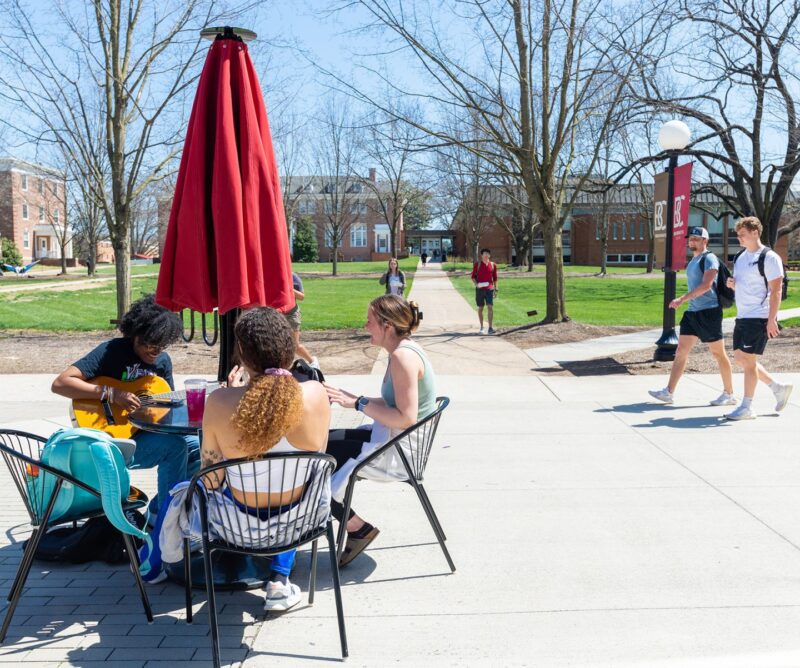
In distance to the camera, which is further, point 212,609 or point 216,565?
point 216,565

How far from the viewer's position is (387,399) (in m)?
4.03

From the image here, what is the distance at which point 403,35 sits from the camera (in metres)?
13.3

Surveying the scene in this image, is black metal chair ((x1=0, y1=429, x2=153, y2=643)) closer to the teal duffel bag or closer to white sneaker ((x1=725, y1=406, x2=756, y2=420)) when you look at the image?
the teal duffel bag

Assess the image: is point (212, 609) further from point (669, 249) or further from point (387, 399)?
point (669, 249)

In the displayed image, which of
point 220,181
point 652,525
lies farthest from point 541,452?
point 220,181

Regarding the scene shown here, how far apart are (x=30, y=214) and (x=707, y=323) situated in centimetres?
7296

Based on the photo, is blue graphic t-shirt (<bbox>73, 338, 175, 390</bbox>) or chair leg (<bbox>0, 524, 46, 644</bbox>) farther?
blue graphic t-shirt (<bbox>73, 338, 175, 390</bbox>)

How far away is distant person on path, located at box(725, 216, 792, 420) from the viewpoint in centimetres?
696

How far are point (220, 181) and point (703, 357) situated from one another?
336 inches

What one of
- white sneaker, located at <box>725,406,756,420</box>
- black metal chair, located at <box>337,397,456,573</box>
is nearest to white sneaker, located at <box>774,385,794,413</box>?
white sneaker, located at <box>725,406,756,420</box>

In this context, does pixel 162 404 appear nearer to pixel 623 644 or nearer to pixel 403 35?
pixel 623 644

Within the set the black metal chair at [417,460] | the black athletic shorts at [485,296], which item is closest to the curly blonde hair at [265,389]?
the black metal chair at [417,460]

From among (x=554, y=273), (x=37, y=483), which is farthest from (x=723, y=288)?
(x=554, y=273)

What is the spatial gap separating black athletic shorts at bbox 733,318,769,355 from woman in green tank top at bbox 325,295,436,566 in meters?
4.19
